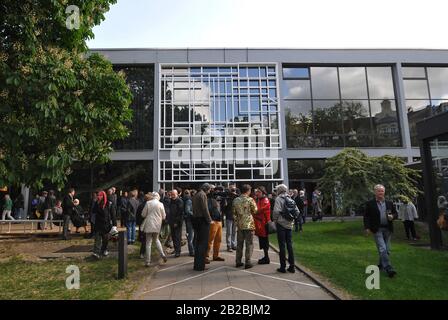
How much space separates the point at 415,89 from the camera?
24344mm

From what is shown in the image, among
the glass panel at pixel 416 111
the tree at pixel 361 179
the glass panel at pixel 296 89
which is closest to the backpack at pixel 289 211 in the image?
the tree at pixel 361 179

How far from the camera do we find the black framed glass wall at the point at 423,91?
932 inches

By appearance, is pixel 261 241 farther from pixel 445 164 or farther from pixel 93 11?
pixel 93 11

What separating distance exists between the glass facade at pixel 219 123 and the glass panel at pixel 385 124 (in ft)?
21.4

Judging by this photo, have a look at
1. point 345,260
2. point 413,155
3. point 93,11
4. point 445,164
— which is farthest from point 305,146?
point 93,11

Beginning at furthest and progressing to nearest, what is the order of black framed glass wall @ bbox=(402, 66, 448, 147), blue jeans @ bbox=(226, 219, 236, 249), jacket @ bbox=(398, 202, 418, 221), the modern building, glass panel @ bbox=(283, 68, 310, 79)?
glass panel @ bbox=(283, 68, 310, 79) < black framed glass wall @ bbox=(402, 66, 448, 147) < the modern building < jacket @ bbox=(398, 202, 418, 221) < blue jeans @ bbox=(226, 219, 236, 249)

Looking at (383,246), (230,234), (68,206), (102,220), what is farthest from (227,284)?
(68,206)

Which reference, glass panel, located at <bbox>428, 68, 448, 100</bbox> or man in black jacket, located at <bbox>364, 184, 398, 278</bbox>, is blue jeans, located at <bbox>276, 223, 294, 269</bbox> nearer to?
man in black jacket, located at <bbox>364, 184, 398, 278</bbox>

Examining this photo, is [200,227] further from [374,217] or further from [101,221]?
[374,217]

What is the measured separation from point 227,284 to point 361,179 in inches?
401

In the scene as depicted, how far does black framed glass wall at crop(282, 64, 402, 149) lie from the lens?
23.1 m

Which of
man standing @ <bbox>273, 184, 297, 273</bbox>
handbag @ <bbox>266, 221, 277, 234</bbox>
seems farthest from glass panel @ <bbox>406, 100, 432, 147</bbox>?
man standing @ <bbox>273, 184, 297, 273</bbox>

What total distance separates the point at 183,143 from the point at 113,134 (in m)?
11.9

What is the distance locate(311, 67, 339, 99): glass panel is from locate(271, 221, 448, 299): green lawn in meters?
11.9
